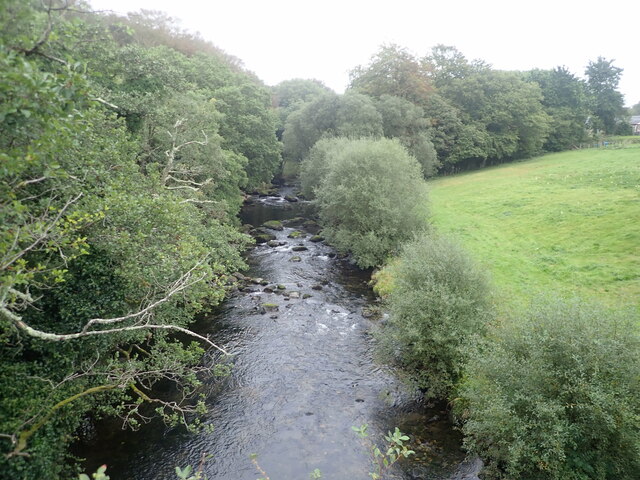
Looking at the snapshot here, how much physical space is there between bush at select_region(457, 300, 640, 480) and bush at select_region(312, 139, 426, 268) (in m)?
20.1

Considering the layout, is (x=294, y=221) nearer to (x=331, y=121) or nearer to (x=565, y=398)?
(x=331, y=121)

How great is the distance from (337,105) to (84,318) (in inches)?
2025

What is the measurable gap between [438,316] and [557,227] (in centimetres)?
2218

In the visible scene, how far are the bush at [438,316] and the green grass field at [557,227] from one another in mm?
3086

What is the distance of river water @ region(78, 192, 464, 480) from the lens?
544 inches

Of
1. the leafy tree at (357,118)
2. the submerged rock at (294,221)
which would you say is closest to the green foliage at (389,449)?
the submerged rock at (294,221)

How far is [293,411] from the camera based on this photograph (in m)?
16.7

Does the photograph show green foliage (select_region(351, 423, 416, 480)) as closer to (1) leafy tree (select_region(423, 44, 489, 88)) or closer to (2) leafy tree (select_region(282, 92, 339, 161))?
(2) leafy tree (select_region(282, 92, 339, 161))

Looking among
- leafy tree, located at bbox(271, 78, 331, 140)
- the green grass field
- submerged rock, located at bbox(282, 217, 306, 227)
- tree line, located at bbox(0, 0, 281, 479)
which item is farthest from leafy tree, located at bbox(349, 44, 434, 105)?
tree line, located at bbox(0, 0, 281, 479)

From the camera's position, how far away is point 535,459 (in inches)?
423

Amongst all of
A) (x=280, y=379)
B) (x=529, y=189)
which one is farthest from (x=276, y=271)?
(x=529, y=189)

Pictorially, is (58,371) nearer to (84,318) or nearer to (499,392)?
(84,318)

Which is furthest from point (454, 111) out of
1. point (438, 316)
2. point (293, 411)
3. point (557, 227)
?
point (293, 411)

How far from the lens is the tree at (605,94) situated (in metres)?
84.6
